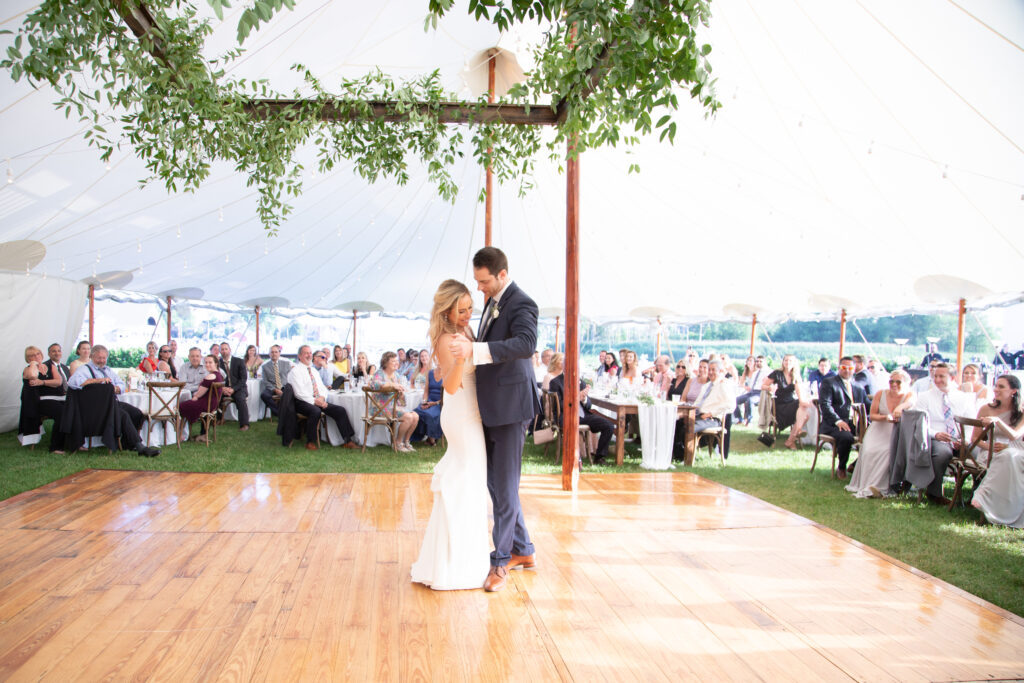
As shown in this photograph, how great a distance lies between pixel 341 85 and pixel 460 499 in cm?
314

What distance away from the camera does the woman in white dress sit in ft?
15.5

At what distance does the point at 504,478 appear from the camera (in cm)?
292

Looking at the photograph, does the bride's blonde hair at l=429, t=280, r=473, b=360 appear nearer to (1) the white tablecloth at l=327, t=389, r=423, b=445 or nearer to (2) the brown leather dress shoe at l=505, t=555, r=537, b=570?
(2) the brown leather dress shoe at l=505, t=555, r=537, b=570

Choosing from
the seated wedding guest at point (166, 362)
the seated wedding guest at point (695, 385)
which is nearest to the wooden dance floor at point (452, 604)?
the seated wedding guest at point (695, 385)

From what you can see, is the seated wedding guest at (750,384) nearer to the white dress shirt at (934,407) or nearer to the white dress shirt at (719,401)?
the white dress shirt at (719,401)

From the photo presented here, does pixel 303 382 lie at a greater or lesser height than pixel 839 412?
greater

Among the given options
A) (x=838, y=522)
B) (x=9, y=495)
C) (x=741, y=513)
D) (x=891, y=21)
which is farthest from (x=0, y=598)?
(x=891, y=21)

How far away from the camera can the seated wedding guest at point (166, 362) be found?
873 centimetres

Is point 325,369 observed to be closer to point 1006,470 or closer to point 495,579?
point 495,579

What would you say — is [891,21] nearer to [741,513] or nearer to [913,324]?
[741,513]

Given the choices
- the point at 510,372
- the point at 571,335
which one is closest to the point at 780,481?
the point at 571,335

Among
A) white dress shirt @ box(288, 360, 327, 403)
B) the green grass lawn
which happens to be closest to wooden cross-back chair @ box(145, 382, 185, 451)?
the green grass lawn

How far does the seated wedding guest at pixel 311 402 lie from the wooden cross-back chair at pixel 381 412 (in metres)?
0.35

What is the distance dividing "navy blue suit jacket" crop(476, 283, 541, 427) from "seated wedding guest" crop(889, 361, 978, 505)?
4360mm
